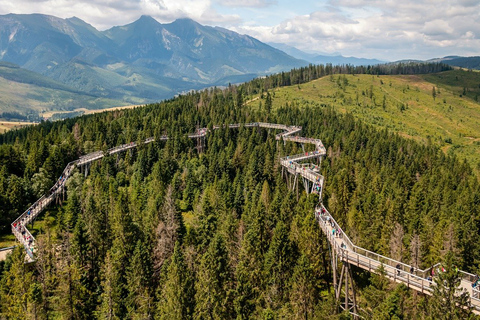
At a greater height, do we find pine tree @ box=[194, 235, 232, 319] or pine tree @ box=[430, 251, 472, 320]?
pine tree @ box=[430, 251, 472, 320]

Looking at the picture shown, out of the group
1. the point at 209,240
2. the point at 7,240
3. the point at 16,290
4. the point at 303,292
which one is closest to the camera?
the point at 16,290

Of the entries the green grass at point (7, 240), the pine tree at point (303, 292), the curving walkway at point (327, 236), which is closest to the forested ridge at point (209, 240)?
the pine tree at point (303, 292)

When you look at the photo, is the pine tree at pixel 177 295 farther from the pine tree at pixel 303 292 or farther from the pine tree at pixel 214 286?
the pine tree at pixel 303 292

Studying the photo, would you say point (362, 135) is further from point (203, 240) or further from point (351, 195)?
point (203, 240)

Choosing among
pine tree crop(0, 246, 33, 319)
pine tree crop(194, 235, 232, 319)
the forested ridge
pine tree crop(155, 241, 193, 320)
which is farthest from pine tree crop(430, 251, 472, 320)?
pine tree crop(0, 246, 33, 319)

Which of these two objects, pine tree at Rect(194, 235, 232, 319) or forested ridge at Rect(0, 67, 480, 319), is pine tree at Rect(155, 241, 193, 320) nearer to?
forested ridge at Rect(0, 67, 480, 319)

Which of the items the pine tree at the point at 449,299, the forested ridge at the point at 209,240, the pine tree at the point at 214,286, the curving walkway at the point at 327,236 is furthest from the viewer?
the forested ridge at the point at 209,240

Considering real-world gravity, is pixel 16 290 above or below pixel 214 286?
above

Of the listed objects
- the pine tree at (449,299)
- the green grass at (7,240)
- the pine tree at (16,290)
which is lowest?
the green grass at (7,240)

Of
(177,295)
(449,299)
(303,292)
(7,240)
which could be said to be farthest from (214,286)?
(7,240)

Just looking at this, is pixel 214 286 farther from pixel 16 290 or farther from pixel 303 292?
pixel 16 290
